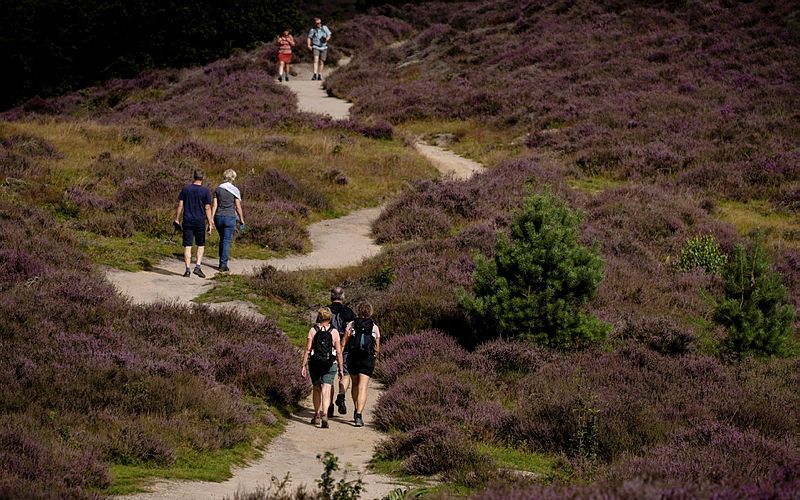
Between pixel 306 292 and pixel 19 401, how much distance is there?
28.5ft

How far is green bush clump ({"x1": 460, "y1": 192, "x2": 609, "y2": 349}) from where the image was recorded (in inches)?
620

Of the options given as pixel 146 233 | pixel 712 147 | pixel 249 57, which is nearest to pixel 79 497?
pixel 146 233

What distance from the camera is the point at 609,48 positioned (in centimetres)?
4181

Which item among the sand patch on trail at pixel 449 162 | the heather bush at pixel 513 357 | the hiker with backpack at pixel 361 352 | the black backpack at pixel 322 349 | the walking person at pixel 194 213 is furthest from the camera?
the sand patch on trail at pixel 449 162

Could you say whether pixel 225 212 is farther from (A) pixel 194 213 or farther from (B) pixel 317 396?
(B) pixel 317 396

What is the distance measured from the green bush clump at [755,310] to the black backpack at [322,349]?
262 inches

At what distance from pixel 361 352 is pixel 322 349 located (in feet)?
2.45

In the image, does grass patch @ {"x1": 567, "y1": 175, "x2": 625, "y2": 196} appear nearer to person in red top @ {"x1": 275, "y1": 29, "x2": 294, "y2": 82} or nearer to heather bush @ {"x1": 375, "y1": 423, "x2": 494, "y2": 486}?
heather bush @ {"x1": 375, "y1": 423, "x2": 494, "y2": 486}

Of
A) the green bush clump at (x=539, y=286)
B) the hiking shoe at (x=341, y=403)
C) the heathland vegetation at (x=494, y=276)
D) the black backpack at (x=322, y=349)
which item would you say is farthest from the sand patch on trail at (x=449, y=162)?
the black backpack at (x=322, y=349)

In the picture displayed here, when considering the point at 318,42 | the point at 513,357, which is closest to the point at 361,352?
the point at 513,357

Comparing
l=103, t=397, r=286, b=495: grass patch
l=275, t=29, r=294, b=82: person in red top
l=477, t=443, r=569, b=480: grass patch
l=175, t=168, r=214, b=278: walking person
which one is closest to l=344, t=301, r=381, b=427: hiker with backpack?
l=103, t=397, r=286, b=495: grass patch

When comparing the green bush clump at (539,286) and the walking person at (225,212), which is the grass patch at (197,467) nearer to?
the green bush clump at (539,286)

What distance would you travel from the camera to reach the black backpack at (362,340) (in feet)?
44.9

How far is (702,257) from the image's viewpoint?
69.9 ft
